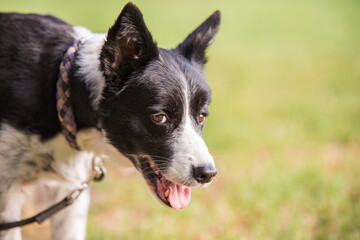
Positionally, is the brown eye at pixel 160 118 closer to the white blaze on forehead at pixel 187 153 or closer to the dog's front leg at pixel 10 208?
Answer: the white blaze on forehead at pixel 187 153

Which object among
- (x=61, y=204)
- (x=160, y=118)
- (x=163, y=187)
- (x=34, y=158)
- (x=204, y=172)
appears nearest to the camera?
(x=204, y=172)

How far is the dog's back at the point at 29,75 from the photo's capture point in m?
2.68

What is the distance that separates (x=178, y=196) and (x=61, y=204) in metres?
Answer: 0.78

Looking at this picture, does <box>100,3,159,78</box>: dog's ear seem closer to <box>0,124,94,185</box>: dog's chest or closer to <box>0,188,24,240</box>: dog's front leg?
<box>0,124,94,185</box>: dog's chest

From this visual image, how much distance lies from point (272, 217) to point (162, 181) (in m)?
1.53

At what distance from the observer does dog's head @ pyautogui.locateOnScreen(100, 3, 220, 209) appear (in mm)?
2490

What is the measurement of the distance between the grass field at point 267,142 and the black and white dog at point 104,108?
353mm

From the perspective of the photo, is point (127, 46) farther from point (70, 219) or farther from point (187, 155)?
point (70, 219)

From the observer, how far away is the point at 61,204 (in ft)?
9.37

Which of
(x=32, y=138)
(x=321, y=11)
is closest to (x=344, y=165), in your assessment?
(x=32, y=138)

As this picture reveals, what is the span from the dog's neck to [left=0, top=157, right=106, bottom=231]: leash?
434 millimetres

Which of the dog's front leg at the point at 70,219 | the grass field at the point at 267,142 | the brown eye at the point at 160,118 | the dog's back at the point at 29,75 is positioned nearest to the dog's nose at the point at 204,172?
the brown eye at the point at 160,118

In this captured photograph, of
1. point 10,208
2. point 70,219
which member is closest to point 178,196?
point 70,219

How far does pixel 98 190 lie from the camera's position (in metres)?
4.43
